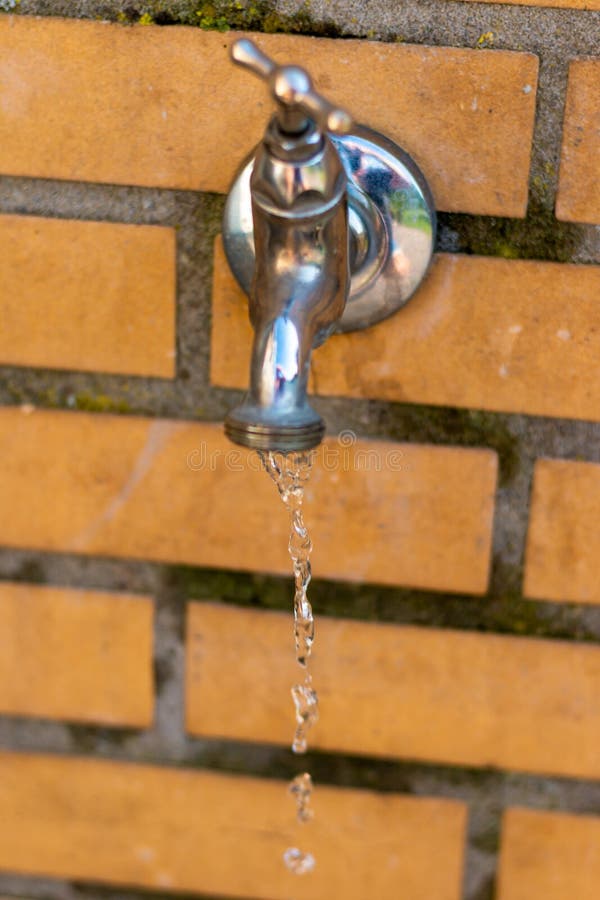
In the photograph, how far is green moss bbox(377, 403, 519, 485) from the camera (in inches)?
20.9

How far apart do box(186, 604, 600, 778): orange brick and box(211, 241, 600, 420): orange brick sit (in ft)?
0.47

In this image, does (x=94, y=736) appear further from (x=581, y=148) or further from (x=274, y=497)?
(x=581, y=148)

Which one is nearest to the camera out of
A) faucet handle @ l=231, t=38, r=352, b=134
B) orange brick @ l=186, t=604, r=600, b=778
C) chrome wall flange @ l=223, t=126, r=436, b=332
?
faucet handle @ l=231, t=38, r=352, b=134

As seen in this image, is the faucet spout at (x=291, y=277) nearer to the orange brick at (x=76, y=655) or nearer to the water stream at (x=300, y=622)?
the water stream at (x=300, y=622)

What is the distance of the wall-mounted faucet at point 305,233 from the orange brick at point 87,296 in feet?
0.20

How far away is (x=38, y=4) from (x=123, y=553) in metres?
0.30

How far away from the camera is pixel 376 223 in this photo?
0.47 meters

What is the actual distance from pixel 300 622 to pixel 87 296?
0.22 metres

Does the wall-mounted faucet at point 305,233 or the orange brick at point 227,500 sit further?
the orange brick at point 227,500

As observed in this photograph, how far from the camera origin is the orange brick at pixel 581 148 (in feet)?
1.56

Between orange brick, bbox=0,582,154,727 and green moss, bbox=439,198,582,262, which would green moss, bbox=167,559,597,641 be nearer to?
orange brick, bbox=0,582,154,727

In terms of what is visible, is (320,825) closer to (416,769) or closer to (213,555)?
(416,769)

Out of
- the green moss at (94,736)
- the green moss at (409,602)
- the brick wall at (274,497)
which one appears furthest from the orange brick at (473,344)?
the green moss at (94,736)

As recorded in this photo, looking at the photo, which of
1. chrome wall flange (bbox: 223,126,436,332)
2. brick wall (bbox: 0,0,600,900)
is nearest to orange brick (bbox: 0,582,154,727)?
brick wall (bbox: 0,0,600,900)
